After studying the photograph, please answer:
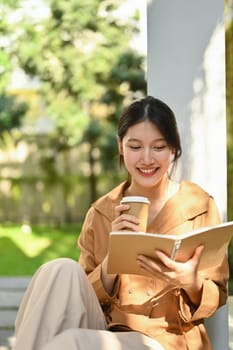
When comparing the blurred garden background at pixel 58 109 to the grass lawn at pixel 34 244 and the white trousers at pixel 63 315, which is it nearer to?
the grass lawn at pixel 34 244

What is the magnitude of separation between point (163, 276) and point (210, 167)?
1.67 feet

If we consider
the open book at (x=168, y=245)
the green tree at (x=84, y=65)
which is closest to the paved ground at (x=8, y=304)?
the open book at (x=168, y=245)

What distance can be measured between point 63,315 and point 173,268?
301mm

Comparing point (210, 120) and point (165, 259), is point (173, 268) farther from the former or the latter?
point (210, 120)

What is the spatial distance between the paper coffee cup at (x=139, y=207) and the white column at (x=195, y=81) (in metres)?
0.45

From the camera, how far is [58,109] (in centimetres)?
632

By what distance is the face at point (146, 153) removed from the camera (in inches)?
84.2

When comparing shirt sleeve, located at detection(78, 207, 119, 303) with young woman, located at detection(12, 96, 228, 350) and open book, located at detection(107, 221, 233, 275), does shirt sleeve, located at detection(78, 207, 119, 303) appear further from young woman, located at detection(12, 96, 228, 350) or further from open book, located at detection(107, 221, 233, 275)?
open book, located at detection(107, 221, 233, 275)

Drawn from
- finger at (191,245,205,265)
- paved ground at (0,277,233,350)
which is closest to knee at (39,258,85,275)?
finger at (191,245,205,265)

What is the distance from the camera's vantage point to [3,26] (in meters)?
6.41

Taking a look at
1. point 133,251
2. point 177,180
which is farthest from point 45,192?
point 133,251

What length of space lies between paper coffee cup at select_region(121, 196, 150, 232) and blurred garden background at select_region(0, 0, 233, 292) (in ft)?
14.0

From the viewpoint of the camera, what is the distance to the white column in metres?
2.38

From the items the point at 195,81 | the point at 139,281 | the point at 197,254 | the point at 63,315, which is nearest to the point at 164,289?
the point at 139,281
